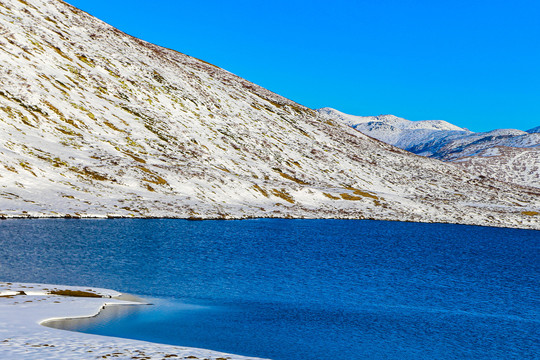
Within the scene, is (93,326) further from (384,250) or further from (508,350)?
(384,250)

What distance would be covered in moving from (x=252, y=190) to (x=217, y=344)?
106m

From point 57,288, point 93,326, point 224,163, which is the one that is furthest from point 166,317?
point 224,163

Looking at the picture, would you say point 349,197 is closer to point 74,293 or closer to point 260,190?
point 260,190

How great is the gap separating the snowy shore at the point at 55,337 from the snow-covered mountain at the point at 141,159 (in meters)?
50.4

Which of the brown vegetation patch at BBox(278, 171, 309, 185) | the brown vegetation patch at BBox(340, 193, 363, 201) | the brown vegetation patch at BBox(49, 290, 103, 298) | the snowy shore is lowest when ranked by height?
the snowy shore

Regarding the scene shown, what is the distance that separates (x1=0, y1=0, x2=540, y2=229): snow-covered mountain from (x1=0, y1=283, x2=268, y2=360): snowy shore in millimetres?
50403

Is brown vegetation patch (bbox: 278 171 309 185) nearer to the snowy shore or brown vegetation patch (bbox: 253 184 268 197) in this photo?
brown vegetation patch (bbox: 253 184 268 197)

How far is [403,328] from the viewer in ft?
119

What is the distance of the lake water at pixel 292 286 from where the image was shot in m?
31.9

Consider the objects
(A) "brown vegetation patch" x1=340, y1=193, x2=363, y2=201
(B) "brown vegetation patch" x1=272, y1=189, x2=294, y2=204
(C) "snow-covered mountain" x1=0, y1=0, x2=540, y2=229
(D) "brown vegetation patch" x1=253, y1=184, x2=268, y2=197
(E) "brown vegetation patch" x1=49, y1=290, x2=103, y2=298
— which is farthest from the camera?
(A) "brown vegetation patch" x1=340, y1=193, x2=363, y2=201

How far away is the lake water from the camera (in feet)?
105

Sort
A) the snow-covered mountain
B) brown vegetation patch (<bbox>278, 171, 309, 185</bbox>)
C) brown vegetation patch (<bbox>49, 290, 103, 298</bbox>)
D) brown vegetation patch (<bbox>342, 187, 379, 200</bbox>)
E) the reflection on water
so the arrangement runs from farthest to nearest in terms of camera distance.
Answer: brown vegetation patch (<bbox>278, 171, 309, 185</bbox>) → brown vegetation patch (<bbox>342, 187, 379, 200</bbox>) → the snow-covered mountain → brown vegetation patch (<bbox>49, 290, 103, 298</bbox>) → the reflection on water

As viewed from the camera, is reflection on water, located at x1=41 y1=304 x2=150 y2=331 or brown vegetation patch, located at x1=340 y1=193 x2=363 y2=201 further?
brown vegetation patch, located at x1=340 y1=193 x2=363 y2=201

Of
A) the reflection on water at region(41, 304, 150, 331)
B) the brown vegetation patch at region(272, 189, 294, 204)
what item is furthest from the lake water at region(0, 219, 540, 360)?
the brown vegetation patch at region(272, 189, 294, 204)
